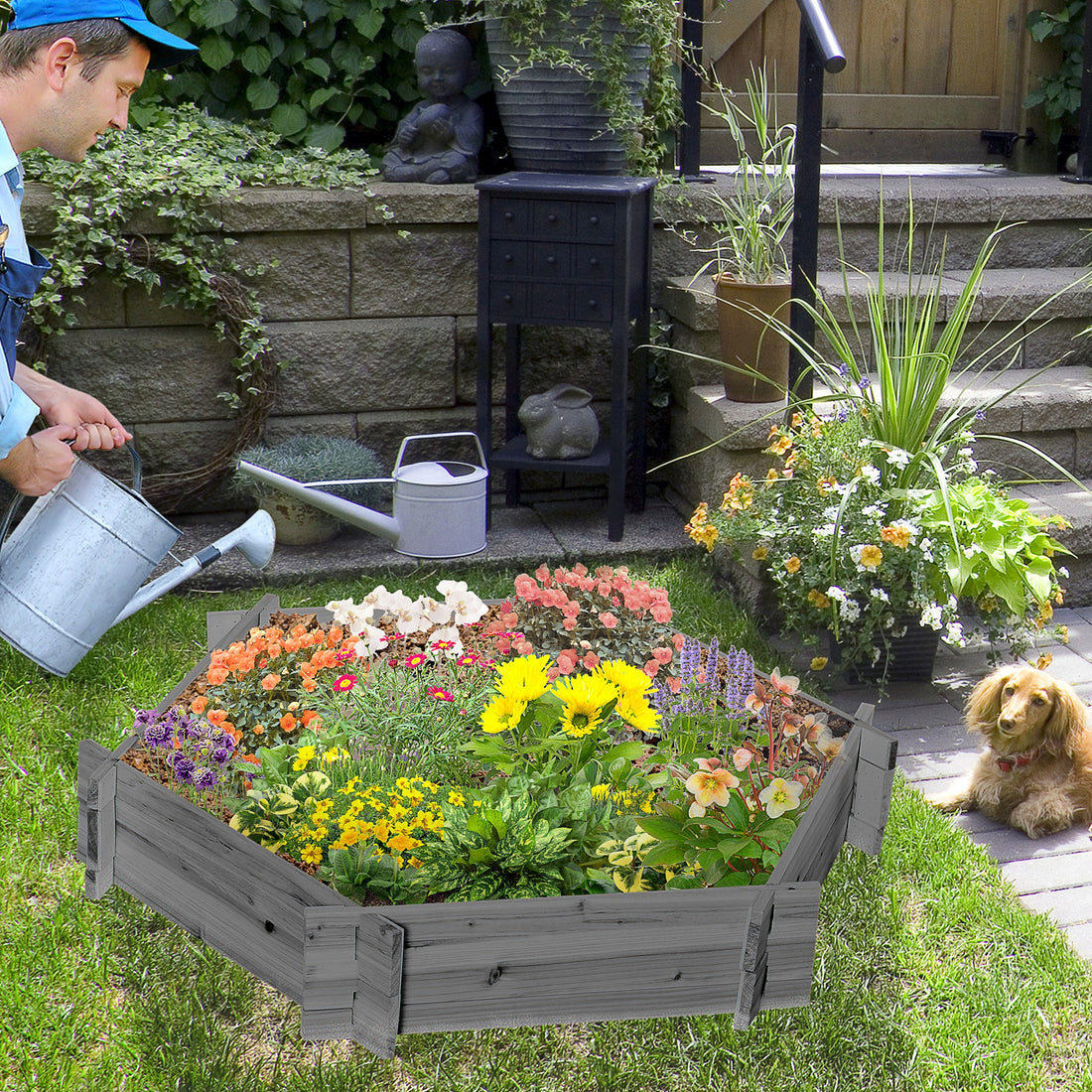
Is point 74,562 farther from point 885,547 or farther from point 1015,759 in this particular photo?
point 1015,759

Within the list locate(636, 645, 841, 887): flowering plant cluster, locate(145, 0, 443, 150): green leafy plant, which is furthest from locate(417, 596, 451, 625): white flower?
locate(145, 0, 443, 150): green leafy plant

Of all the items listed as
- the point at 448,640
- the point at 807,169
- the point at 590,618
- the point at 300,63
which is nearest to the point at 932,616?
the point at 590,618

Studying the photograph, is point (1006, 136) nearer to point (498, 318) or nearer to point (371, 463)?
point (498, 318)

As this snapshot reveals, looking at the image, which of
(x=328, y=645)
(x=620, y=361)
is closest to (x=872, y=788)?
(x=328, y=645)

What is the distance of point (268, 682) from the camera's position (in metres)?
2.29

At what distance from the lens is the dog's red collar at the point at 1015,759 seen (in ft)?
8.18

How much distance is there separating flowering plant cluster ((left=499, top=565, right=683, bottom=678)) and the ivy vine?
151 cm

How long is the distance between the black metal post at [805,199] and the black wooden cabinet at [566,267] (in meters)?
0.51

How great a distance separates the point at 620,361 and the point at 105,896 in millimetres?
1984

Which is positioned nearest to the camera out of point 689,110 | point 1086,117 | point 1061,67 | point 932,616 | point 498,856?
point 498,856

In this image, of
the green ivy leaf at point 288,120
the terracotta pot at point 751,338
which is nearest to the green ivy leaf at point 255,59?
the green ivy leaf at point 288,120

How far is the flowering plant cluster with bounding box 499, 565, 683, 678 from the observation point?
2.47 m

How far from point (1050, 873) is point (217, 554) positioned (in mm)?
1727

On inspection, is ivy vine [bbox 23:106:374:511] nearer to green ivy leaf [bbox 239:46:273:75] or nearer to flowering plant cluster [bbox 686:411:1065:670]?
green ivy leaf [bbox 239:46:273:75]
